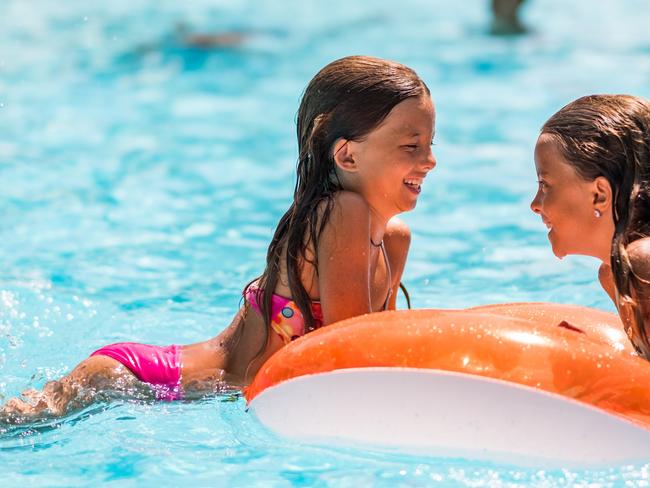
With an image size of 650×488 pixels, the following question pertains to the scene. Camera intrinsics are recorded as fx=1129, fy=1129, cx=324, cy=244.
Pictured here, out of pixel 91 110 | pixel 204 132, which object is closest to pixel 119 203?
pixel 204 132

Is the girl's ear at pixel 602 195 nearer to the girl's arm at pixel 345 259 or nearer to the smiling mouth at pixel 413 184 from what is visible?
the smiling mouth at pixel 413 184

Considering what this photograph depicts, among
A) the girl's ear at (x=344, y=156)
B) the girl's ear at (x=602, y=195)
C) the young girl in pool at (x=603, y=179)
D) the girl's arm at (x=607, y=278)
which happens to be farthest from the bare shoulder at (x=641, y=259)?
the girl's ear at (x=344, y=156)

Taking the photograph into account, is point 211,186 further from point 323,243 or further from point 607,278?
point 607,278

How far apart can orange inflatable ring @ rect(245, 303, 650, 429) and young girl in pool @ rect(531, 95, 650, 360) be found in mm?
303

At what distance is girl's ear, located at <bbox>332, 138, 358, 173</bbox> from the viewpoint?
3.75 meters

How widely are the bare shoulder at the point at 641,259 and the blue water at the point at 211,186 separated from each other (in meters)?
0.57

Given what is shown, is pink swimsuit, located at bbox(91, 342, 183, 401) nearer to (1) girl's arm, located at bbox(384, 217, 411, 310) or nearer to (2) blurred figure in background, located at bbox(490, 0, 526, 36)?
(1) girl's arm, located at bbox(384, 217, 411, 310)

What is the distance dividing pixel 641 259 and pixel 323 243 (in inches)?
38.9

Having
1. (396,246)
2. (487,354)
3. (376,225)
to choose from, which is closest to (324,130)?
(376,225)

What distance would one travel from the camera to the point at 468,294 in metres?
5.57

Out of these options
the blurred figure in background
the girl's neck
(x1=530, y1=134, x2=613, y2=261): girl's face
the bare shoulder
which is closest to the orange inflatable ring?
the bare shoulder

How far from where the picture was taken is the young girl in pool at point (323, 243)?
365 cm

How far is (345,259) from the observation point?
3627 mm

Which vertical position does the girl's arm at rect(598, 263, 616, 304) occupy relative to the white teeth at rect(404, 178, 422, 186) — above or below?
below
